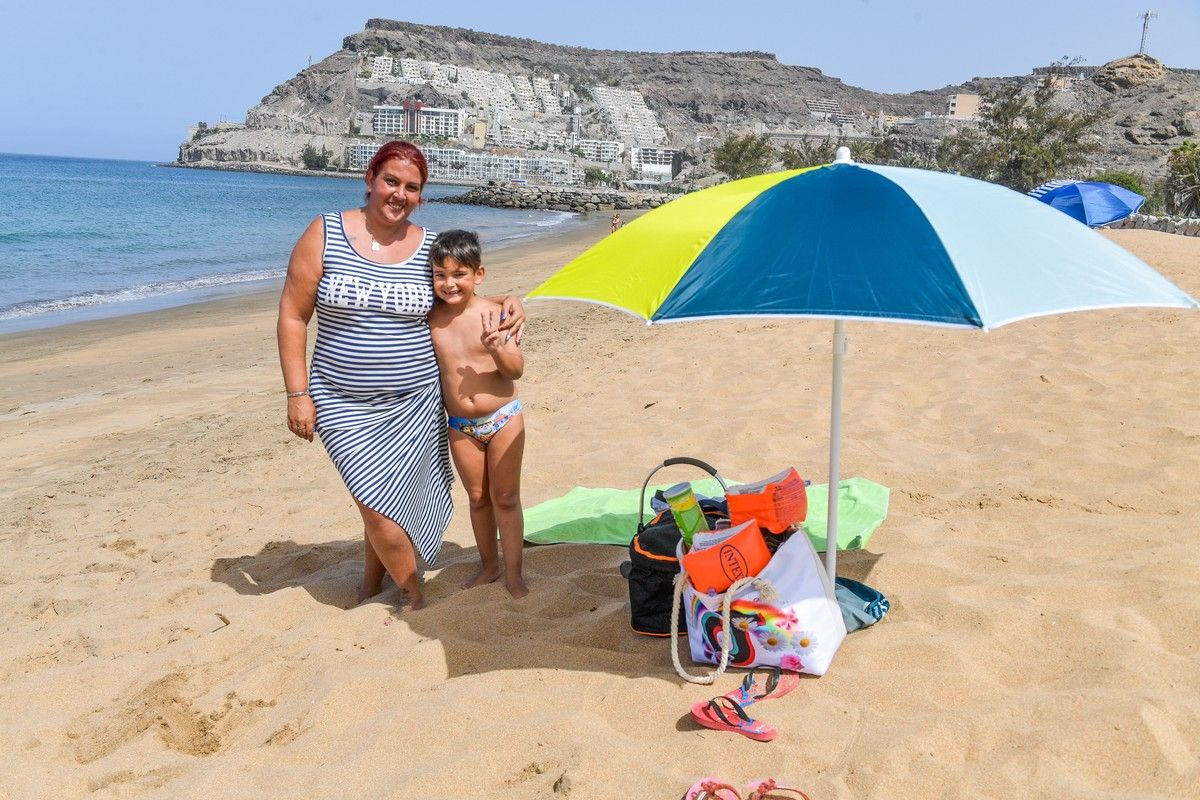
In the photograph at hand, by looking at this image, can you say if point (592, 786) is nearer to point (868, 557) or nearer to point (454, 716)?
point (454, 716)

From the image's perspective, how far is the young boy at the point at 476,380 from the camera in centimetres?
321

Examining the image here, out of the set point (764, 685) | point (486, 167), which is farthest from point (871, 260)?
point (486, 167)

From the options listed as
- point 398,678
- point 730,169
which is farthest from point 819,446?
point 730,169

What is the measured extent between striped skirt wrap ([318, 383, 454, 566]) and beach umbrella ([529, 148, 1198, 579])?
810 millimetres

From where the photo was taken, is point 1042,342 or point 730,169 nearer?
point 1042,342

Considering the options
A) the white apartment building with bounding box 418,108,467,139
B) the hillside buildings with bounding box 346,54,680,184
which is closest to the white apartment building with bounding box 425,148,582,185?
the hillside buildings with bounding box 346,54,680,184

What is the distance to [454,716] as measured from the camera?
2619 millimetres

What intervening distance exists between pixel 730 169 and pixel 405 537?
2351 inches

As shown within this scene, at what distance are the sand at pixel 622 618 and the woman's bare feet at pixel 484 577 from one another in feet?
0.31

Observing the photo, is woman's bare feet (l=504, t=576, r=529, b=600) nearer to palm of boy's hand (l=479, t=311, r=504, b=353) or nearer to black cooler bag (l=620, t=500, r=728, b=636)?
black cooler bag (l=620, t=500, r=728, b=636)

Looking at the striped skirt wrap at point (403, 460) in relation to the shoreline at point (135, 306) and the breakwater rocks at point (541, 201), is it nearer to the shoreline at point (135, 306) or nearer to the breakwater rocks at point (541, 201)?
the shoreline at point (135, 306)

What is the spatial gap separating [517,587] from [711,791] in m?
1.43

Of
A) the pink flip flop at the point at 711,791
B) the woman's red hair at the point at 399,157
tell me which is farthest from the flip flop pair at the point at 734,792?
the woman's red hair at the point at 399,157

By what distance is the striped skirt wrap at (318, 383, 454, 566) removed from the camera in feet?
10.8
